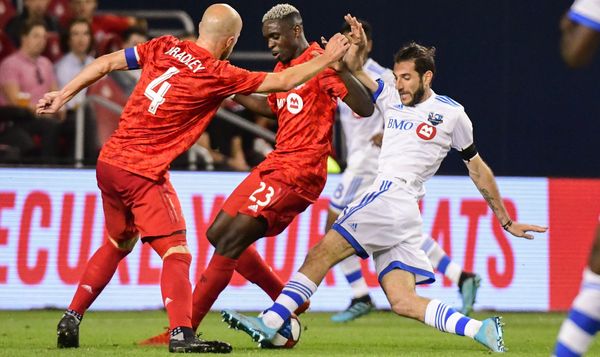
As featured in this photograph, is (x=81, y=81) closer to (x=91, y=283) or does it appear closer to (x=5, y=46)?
(x=91, y=283)

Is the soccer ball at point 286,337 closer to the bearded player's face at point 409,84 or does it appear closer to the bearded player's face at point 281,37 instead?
the bearded player's face at point 409,84

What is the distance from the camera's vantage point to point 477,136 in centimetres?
1548

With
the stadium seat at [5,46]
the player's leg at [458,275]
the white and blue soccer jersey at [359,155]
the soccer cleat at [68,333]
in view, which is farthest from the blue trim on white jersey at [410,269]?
the stadium seat at [5,46]

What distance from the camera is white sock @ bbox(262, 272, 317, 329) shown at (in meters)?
7.54

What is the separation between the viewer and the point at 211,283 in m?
7.79

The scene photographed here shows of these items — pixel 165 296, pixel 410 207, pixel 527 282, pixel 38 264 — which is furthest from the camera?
pixel 527 282

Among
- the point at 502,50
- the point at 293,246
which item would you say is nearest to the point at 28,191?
the point at 293,246

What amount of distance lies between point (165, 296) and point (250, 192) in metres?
0.98

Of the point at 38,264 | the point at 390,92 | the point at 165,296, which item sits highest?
the point at 390,92

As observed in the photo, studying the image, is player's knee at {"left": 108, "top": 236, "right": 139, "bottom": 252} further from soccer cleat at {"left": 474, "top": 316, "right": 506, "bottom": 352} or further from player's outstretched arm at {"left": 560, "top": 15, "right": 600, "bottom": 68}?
player's outstretched arm at {"left": 560, "top": 15, "right": 600, "bottom": 68}

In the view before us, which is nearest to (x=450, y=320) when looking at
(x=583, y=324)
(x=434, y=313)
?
(x=434, y=313)

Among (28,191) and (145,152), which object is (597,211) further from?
(145,152)

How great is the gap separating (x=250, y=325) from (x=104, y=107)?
223 inches

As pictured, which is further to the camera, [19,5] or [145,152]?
[19,5]
